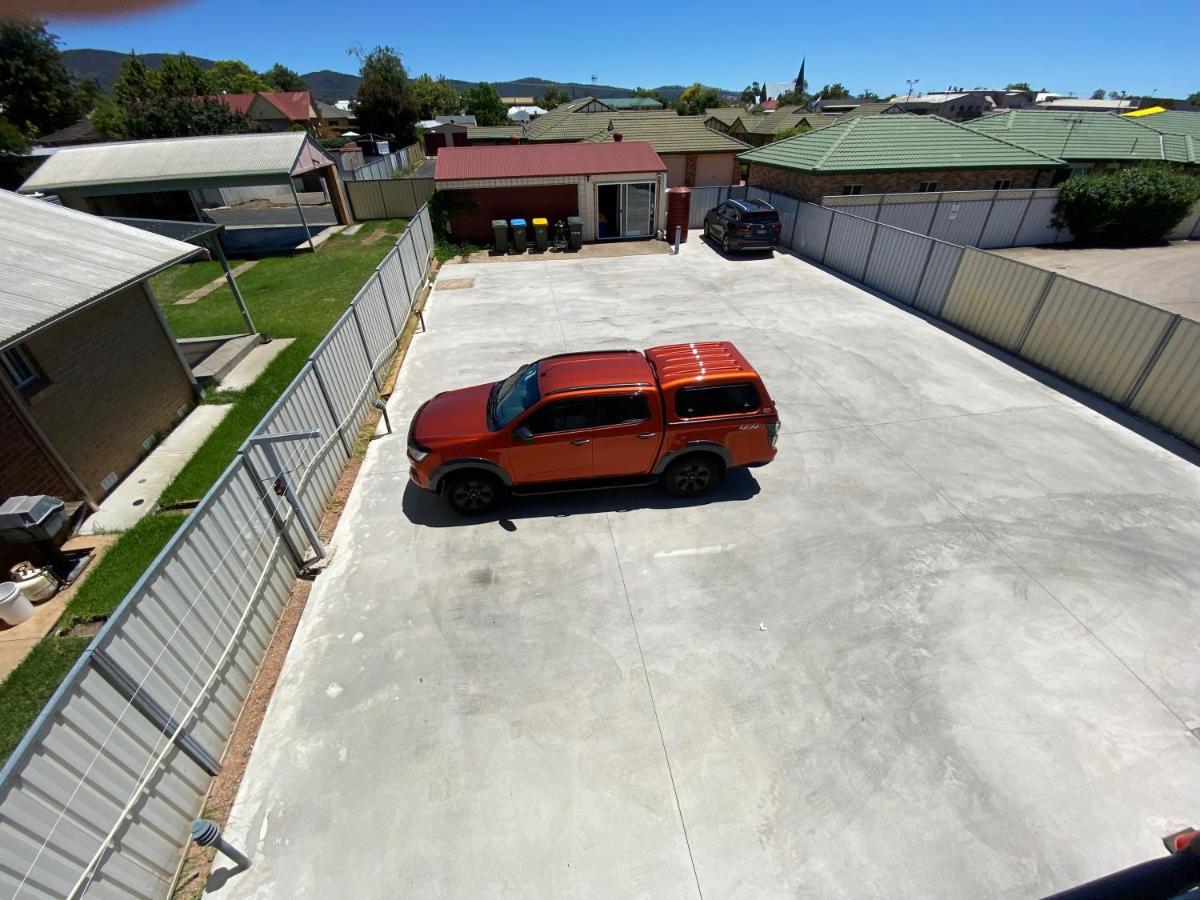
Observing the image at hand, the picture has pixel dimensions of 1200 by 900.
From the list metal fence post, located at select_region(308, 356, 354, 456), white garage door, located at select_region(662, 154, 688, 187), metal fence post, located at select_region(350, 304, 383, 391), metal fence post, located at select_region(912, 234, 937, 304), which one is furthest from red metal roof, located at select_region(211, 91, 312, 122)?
metal fence post, located at select_region(912, 234, 937, 304)

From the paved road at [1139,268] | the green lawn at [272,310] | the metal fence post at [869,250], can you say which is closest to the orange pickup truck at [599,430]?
the green lawn at [272,310]

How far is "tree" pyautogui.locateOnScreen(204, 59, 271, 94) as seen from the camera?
79344mm

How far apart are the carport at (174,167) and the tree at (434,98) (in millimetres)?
57429

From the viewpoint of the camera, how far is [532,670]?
5191mm

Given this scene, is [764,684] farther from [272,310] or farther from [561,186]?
[561,186]

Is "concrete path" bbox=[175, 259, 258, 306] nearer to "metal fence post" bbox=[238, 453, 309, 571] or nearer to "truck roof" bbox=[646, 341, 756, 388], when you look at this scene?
"metal fence post" bbox=[238, 453, 309, 571]

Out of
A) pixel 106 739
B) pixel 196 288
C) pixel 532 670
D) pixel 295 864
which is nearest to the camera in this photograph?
pixel 106 739

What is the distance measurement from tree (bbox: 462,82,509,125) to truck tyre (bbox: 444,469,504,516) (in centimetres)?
→ 7578

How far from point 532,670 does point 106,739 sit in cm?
314

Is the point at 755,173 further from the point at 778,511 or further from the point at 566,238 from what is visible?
the point at 778,511

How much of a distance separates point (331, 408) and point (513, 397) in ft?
9.61

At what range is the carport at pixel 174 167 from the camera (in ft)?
62.8

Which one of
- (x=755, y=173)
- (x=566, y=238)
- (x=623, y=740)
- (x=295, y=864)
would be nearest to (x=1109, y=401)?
(x=623, y=740)

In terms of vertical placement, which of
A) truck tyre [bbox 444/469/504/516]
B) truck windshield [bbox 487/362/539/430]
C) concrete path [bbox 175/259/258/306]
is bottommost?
concrete path [bbox 175/259/258/306]
